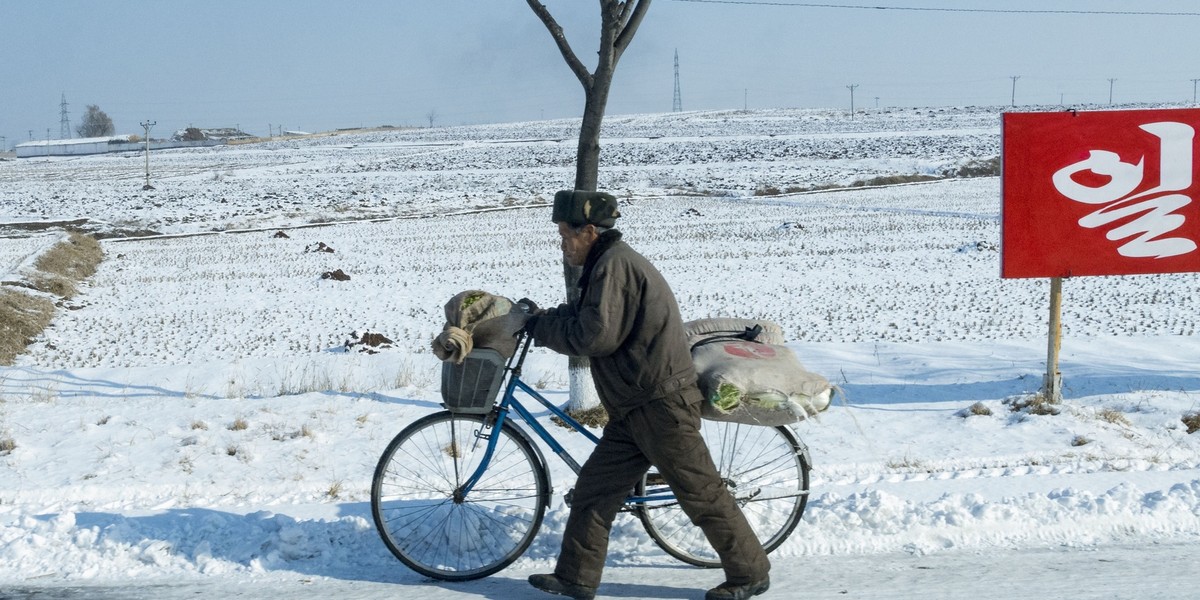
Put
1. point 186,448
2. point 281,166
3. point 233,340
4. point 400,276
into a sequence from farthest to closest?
point 281,166
point 400,276
point 233,340
point 186,448

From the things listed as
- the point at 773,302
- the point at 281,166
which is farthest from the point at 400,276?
the point at 281,166

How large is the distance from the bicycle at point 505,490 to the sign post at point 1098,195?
140 inches

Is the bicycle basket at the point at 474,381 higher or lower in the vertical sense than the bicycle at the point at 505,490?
higher

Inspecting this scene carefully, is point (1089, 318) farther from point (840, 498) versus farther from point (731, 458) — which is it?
point (731, 458)

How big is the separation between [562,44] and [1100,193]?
411 cm

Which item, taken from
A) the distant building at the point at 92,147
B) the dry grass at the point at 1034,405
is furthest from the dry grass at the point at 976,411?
the distant building at the point at 92,147

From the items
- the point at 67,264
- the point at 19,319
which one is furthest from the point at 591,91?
the point at 67,264

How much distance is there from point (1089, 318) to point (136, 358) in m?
12.2

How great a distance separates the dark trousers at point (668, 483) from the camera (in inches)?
171

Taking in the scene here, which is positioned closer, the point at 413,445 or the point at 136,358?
the point at 413,445

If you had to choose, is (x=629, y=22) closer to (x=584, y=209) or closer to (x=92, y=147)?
(x=584, y=209)

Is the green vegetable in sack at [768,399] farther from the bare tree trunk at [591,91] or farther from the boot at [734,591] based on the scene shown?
the bare tree trunk at [591,91]

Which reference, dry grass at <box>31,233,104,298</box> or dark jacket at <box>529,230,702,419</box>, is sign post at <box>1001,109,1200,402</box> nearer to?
dark jacket at <box>529,230,702,419</box>

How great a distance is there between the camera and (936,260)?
845 inches
